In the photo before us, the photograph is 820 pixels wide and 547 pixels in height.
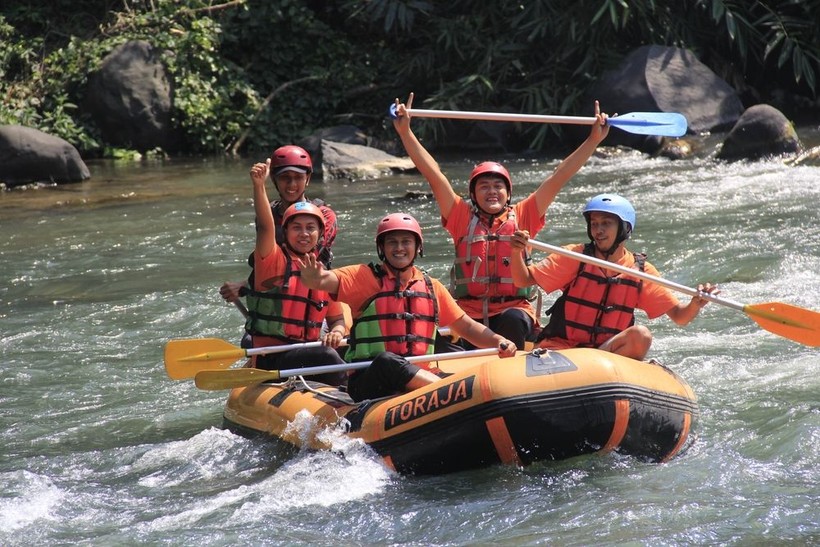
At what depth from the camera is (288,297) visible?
5824mm

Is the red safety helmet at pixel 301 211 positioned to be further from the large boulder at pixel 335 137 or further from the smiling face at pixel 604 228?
the large boulder at pixel 335 137

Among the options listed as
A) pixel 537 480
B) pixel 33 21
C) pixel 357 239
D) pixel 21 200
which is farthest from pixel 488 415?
pixel 33 21

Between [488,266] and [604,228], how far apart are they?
31.0 inches

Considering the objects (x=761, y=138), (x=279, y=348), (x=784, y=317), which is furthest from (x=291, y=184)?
(x=761, y=138)

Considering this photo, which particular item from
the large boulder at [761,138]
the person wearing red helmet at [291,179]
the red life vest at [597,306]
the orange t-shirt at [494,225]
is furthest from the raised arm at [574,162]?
the large boulder at [761,138]

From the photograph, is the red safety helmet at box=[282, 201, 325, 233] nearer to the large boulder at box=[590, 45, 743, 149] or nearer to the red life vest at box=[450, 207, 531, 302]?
the red life vest at box=[450, 207, 531, 302]

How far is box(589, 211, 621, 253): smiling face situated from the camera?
5.63 meters

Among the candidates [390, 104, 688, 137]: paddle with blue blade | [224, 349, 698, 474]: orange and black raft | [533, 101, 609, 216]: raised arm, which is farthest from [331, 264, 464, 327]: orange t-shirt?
[390, 104, 688, 137]: paddle with blue blade

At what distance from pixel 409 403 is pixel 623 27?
421 inches

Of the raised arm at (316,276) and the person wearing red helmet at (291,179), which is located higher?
the person wearing red helmet at (291,179)

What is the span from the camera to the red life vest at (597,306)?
566 cm

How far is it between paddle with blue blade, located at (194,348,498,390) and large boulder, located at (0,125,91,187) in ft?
28.0

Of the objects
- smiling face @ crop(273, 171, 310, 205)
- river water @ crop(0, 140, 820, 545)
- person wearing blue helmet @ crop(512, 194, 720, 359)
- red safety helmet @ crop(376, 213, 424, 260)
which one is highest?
smiling face @ crop(273, 171, 310, 205)

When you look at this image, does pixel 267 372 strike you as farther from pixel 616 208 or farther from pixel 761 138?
pixel 761 138
